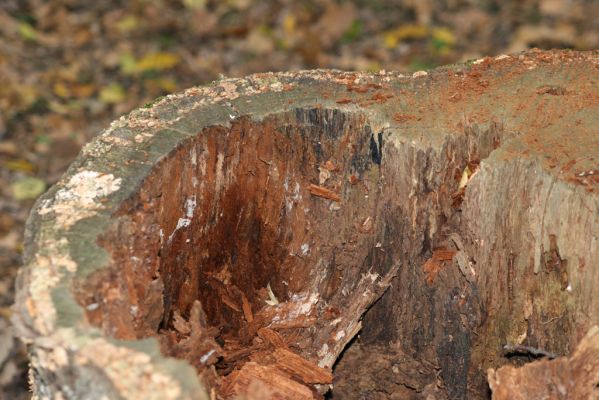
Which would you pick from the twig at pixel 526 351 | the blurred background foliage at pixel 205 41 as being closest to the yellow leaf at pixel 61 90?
the blurred background foliage at pixel 205 41

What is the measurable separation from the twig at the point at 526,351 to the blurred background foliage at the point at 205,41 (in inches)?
112

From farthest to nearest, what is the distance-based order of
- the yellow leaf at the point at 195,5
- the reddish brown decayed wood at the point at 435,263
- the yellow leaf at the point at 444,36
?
the yellow leaf at the point at 195,5 < the yellow leaf at the point at 444,36 < the reddish brown decayed wood at the point at 435,263

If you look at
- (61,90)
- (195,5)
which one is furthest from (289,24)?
(61,90)

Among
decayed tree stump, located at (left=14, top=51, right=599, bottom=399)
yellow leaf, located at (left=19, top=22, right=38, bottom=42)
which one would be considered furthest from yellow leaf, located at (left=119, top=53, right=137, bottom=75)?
decayed tree stump, located at (left=14, top=51, right=599, bottom=399)

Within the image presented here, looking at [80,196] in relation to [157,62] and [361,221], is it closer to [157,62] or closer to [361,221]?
[361,221]

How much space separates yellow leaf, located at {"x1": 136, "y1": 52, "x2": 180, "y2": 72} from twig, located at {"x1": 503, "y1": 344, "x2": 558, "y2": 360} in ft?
10.6

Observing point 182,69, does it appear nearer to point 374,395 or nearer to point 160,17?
point 160,17

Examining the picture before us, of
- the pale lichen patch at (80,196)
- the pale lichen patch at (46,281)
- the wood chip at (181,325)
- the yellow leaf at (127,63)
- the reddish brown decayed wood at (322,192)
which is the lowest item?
the wood chip at (181,325)

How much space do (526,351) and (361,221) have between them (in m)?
0.62

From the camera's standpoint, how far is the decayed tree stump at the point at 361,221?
88.3 inches

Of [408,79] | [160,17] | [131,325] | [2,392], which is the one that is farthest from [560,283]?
[160,17]

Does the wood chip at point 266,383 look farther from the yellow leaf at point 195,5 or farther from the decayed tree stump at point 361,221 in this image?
the yellow leaf at point 195,5

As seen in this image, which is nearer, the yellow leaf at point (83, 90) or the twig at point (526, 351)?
the twig at point (526, 351)

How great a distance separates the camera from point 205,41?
5328 millimetres
